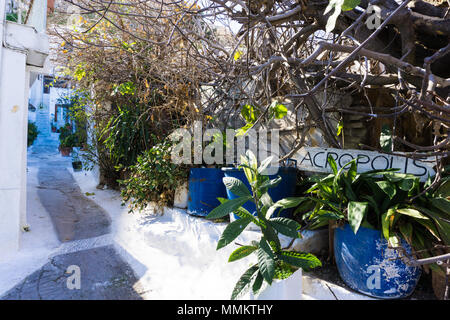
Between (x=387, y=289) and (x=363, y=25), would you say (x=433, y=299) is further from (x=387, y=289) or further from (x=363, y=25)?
(x=363, y=25)

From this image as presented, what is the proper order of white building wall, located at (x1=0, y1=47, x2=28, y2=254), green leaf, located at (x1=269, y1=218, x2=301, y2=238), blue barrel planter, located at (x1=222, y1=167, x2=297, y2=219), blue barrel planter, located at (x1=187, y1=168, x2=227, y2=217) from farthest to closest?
blue barrel planter, located at (x1=187, y1=168, x2=227, y2=217) < white building wall, located at (x1=0, y1=47, x2=28, y2=254) < blue barrel planter, located at (x1=222, y1=167, x2=297, y2=219) < green leaf, located at (x1=269, y1=218, x2=301, y2=238)

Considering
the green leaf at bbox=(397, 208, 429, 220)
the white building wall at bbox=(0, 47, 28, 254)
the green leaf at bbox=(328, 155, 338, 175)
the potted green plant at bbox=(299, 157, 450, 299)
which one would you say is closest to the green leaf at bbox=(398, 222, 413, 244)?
the potted green plant at bbox=(299, 157, 450, 299)

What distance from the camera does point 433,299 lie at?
2.09 meters

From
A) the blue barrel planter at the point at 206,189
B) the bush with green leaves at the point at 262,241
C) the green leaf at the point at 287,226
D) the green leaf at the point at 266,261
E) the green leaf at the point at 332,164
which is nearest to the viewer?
the green leaf at the point at 266,261

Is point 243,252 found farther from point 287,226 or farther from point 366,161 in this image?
point 366,161

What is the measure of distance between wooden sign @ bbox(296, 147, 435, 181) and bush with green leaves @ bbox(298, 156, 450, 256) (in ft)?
0.33

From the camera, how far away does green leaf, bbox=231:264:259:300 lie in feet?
6.03

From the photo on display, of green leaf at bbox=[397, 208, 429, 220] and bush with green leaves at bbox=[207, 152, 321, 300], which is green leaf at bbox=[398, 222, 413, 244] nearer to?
green leaf at bbox=[397, 208, 429, 220]

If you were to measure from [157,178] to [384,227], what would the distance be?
2596mm

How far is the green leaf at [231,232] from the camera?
1.94m

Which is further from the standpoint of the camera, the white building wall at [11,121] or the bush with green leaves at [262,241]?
the white building wall at [11,121]

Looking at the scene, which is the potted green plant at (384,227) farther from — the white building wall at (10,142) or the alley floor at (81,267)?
the white building wall at (10,142)

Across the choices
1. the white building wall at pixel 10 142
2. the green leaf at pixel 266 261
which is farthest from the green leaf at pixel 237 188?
the white building wall at pixel 10 142
